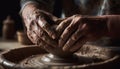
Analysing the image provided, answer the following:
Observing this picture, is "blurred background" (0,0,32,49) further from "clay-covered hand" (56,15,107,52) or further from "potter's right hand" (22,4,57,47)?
"clay-covered hand" (56,15,107,52)

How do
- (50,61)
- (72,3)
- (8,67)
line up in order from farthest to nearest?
(72,3), (50,61), (8,67)

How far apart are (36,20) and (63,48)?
0.21 metres

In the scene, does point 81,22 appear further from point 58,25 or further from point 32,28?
point 32,28

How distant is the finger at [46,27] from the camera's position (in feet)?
4.04

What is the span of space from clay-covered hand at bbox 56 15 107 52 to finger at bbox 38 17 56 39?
3 centimetres

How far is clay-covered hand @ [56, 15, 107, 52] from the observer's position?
1.22 m

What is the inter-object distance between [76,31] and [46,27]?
0.13 metres

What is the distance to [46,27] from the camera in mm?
1265

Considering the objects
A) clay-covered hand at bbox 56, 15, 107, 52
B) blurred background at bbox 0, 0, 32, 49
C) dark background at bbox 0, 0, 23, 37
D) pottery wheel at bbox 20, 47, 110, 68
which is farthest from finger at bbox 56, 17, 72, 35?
dark background at bbox 0, 0, 23, 37

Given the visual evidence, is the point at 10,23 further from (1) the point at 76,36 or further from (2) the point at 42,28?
(1) the point at 76,36

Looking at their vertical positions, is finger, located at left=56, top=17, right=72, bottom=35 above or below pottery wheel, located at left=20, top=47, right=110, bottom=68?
above

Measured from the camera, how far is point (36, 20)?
1379 mm

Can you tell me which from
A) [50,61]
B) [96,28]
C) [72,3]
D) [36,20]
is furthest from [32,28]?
[72,3]

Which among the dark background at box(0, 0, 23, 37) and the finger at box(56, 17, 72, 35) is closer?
the finger at box(56, 17, 72, 35)
